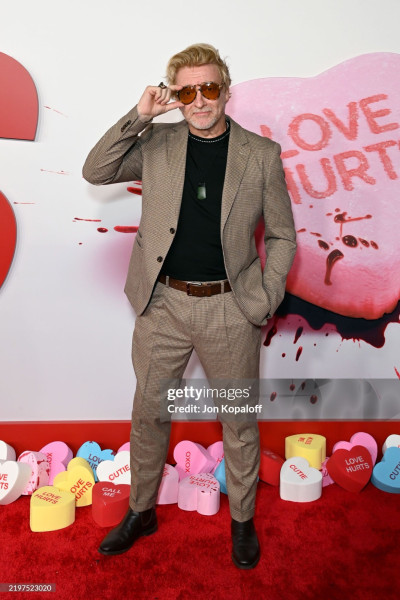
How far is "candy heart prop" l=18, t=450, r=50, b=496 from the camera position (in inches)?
105

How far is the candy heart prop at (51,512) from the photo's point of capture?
241 centimetres

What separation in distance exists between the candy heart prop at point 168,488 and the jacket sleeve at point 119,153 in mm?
1292

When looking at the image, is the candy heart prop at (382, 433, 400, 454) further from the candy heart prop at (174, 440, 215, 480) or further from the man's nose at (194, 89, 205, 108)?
the man's nose at (194, 89, 205, 108)

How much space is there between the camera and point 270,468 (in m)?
2.80

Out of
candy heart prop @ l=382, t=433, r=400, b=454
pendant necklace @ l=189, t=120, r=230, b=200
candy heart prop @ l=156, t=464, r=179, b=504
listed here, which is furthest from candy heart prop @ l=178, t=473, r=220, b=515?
pendant necklace @ l=189, t=120, r=230, b=200

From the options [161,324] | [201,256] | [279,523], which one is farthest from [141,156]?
[279,523]

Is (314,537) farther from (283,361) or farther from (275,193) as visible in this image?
(275,193)

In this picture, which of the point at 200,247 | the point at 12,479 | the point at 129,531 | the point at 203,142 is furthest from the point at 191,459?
the point at 203,142

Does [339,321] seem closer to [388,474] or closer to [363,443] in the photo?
[363,443]

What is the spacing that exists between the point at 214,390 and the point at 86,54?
1.56m

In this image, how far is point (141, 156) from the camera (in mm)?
2260

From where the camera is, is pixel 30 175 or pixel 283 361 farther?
pixel 283 361

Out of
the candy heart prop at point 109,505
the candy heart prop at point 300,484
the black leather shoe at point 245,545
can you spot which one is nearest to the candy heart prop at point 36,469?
the candy heart prop at point 109,505

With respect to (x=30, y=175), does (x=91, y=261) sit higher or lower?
lower
